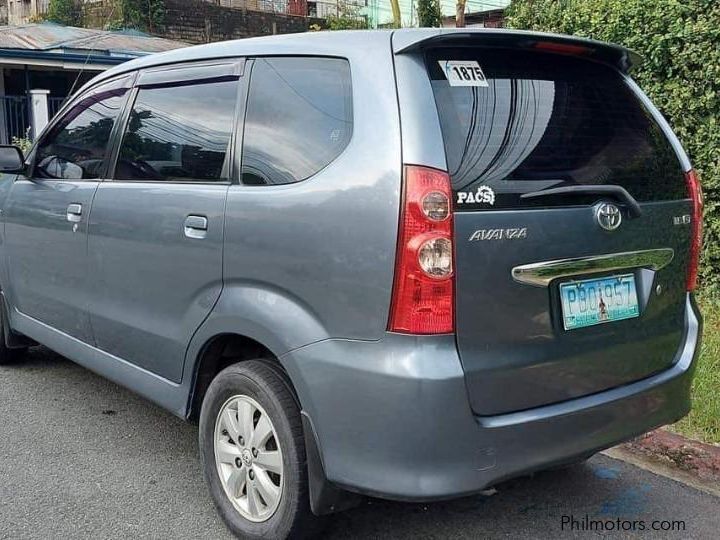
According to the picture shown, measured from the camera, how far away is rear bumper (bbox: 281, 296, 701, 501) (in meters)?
2.29

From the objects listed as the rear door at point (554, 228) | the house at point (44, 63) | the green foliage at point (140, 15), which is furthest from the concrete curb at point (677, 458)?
the green foliage at point (140, 15)

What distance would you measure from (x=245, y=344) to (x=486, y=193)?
1.16 metres

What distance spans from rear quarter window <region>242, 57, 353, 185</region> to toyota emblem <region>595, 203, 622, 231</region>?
890mm

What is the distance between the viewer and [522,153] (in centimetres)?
251

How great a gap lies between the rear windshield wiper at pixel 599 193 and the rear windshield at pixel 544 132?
0.05 feet

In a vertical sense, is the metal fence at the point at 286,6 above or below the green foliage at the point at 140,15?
above

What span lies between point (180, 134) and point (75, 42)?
16122 mm

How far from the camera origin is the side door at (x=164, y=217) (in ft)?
9.71

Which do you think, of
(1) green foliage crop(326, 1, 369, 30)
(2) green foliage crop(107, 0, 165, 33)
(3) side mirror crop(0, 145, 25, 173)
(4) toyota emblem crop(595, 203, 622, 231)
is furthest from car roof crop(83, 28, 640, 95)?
(2) green foliage crop(107, 0, 165, 33)

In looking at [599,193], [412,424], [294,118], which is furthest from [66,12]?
[412,424]

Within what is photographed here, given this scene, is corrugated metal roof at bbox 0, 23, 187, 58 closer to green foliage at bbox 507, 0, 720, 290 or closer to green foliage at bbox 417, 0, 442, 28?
green foliage at bbox 417, 0, 442, 28

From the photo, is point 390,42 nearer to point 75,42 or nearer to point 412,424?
point 412,424

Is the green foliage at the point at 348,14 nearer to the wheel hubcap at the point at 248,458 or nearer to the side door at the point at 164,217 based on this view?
the side door at the point at 164,217

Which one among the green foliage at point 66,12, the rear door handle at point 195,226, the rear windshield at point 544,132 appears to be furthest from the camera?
the green foliage at point 66,12
